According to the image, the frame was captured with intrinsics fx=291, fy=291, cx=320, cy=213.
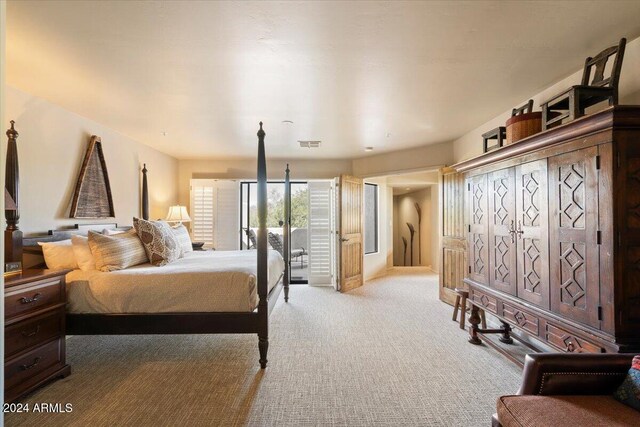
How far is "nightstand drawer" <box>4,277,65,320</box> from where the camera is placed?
201 centimetres

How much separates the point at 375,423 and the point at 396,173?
158 inches

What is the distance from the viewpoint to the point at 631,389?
1.27 metres

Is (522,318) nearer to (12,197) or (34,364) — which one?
(34,364)

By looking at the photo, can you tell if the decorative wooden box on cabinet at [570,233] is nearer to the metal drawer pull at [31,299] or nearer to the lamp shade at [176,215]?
the metal drawer pull at [31,299]

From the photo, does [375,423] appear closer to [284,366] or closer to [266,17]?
[284,366]

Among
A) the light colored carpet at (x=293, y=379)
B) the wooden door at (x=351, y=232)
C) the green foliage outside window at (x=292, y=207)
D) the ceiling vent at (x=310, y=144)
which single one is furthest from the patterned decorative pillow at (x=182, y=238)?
the green foliage outside window at (x=292, y=207)

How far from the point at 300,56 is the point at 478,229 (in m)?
2.27

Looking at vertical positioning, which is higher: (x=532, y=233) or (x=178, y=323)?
(x=532, y=233)

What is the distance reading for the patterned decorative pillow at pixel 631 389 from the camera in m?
1.24

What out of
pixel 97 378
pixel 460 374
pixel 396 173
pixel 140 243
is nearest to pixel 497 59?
pixel 460 374

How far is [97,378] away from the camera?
241cm

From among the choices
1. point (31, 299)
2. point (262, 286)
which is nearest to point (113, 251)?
point (31, 299)

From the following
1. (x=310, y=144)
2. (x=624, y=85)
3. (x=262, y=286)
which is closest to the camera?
(x=624, y=85)

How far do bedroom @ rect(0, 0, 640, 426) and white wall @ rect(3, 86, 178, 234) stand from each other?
0.06 feet
